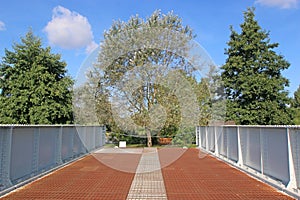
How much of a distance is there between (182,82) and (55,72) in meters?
7.49

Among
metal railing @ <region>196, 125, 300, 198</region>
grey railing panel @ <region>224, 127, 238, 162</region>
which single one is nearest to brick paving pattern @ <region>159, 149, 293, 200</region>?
metal railing @ <region>196, 125, 300, 198</region>

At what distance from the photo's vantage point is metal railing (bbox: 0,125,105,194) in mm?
Answer: 4488

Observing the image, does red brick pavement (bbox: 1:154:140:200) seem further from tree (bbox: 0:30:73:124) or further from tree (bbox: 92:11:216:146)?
tree (bbox: 92:11:216:146)

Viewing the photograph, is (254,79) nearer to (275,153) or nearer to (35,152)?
(275,153)

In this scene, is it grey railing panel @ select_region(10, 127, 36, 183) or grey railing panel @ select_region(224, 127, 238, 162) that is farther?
grey railing panel @ select_region(224, 127, 238, 162)

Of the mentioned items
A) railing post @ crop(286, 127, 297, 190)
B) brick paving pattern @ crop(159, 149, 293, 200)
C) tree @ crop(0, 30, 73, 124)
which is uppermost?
tree @ crop(0, 30, 73, 124)

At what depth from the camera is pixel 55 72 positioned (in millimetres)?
15219

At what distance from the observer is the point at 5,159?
4449 mm

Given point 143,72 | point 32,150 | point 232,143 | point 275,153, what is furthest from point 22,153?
point 143,72

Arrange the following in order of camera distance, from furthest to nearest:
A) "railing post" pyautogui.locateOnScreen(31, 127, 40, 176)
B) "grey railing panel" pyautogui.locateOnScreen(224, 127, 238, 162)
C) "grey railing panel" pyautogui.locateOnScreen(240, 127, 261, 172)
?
"grey railing panel" pyautogui.locateOnScreen(224, 127, 238, 162)
"grey railing panel" pyautogui.locateOnScreen(240, 127, 261, 172)
"railing post" pyautogui.locateOnScreen(31, 127, 40, 176)

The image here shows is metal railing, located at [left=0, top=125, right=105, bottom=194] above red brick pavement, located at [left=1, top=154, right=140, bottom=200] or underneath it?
above

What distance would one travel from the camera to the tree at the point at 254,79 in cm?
1703

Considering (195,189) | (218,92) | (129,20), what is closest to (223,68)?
(218,92)

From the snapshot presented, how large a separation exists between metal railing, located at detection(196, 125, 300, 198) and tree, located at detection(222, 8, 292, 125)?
9.52 metres
